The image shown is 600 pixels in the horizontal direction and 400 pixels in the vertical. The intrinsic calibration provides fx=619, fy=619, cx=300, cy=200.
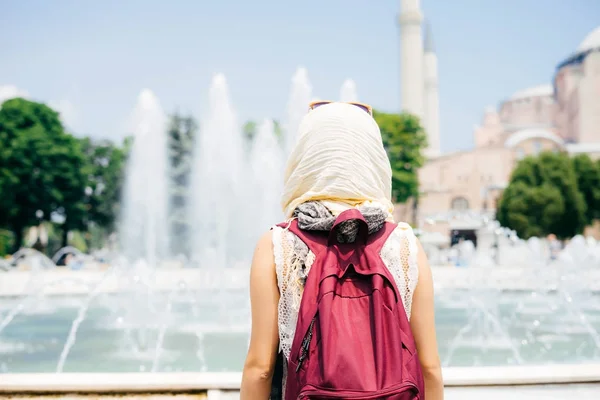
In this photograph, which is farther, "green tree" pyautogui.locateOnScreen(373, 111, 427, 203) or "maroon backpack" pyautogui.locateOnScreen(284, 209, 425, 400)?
"green tree" pyautogui.locateOnScreen(373, 111, 427, 203)

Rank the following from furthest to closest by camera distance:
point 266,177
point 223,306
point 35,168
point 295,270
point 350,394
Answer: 1. point 35,168
2. point 266,177
3. point 223,306
4. point 295,270
5. point 350,394

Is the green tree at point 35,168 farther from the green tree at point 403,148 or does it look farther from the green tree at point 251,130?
the green tree at point 403,148

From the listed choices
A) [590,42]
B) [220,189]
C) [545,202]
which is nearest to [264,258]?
[220,189]

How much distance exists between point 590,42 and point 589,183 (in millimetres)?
24846

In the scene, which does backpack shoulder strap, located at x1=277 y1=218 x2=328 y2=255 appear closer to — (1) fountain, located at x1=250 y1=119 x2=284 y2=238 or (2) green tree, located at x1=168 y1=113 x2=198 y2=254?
(1) fountain, located at x1=250 y1=119 x2=284 y2=238

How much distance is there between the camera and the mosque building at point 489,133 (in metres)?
49.2

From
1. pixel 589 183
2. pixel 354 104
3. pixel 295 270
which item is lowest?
pixel 295 270

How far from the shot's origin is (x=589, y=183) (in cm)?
3800

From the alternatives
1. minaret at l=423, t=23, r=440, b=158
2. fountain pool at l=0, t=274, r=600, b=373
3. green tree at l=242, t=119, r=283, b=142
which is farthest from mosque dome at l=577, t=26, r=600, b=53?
fountain pool at l=0, t=274, r=600, b=373

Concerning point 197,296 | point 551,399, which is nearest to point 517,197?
point 197,296

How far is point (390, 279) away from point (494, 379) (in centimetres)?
163

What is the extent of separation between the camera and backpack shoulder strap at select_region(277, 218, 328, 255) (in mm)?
1369

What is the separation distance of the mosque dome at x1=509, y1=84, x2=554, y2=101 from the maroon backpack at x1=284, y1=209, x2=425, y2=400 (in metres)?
68.2

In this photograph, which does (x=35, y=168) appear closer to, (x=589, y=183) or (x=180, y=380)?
(x=180, y=380)
